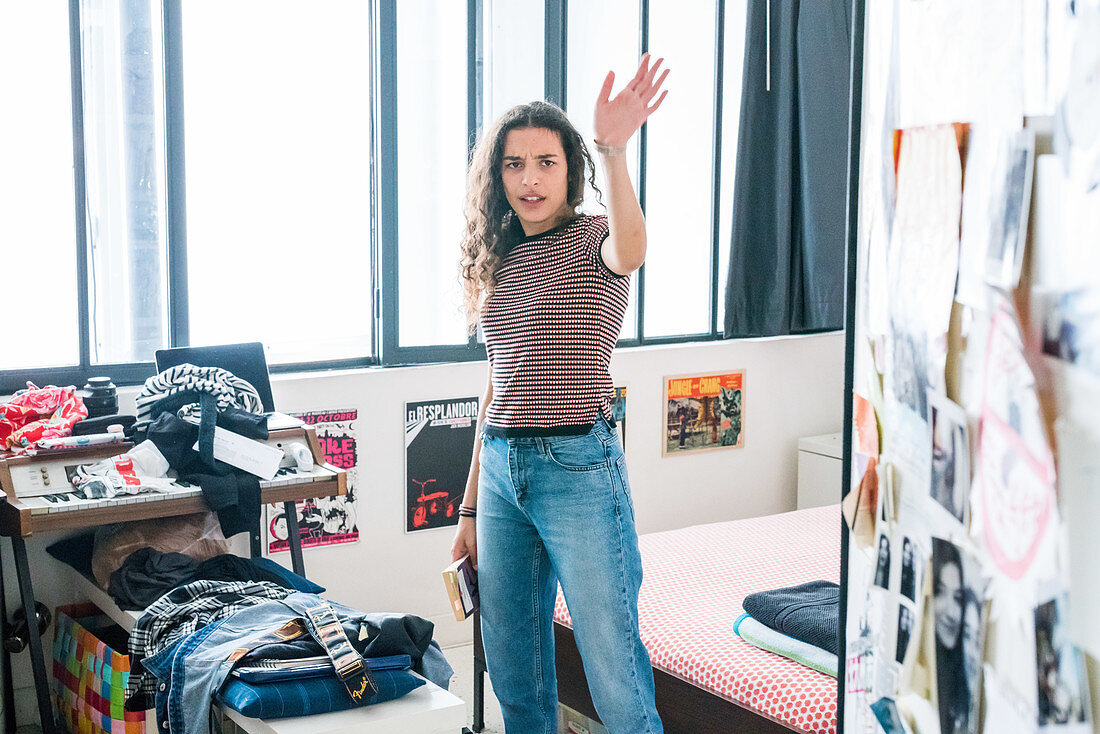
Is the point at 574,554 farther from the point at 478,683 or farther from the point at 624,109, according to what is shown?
the point at 478,683

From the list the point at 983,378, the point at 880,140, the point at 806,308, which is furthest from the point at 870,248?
the point at 806,308

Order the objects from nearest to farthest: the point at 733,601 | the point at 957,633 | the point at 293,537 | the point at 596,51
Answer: the point at 957,633, the point at 733,601, the point at 293,537, the point at 596,51

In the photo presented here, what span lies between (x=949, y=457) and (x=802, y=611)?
163cm

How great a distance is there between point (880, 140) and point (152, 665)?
170 cm

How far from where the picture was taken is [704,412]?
162 inches

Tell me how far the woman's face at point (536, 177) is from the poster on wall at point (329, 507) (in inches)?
60.0

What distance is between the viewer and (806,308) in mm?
4305

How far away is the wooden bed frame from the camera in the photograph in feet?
6.53

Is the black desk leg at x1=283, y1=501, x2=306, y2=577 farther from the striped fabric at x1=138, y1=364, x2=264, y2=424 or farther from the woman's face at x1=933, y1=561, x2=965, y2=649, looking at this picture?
the woman's face at x1=933, y1=561, x2=965, y2=649

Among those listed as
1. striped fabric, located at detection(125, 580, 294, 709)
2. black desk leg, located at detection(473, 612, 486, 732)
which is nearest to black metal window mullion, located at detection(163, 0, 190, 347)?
striped fabric, located at detection(125, 580, 294, 709)

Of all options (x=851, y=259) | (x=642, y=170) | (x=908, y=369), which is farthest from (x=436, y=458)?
(x=908, y=369)

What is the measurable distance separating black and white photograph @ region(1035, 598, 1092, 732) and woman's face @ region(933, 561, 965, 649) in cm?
8

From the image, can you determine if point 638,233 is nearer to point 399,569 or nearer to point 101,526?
point 101,526

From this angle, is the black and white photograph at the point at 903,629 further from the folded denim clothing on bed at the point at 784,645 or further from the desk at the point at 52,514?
the desk at the point at 52,514
